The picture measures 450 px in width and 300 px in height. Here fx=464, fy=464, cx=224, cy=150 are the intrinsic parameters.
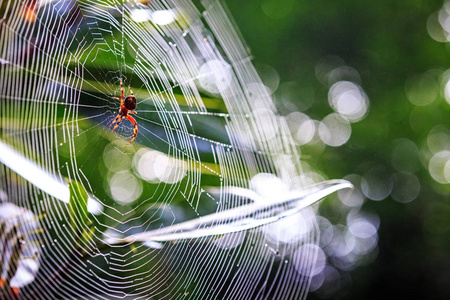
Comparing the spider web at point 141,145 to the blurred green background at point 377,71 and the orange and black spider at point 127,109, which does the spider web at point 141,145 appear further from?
the blurred green background at point 377,71

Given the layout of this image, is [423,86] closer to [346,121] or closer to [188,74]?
[346,121]

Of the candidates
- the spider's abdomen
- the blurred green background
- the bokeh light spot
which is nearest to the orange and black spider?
the spider's abdomen

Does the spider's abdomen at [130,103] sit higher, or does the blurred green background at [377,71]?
the blurred green background at [377,71]

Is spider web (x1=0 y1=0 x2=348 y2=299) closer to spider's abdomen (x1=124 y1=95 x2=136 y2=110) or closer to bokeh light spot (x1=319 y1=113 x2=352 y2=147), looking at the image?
spider's abdomen (x1=124 y1=95 x2=136 y2=110)

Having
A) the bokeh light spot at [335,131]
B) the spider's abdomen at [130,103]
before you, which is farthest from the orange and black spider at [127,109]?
the bokeh light spot at [335,131]

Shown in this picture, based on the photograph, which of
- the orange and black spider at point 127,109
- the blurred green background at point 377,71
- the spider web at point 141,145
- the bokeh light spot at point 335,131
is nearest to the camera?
the spider web at point 141,145

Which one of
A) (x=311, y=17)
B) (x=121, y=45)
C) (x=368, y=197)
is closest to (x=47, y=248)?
(x=121, y=45)
